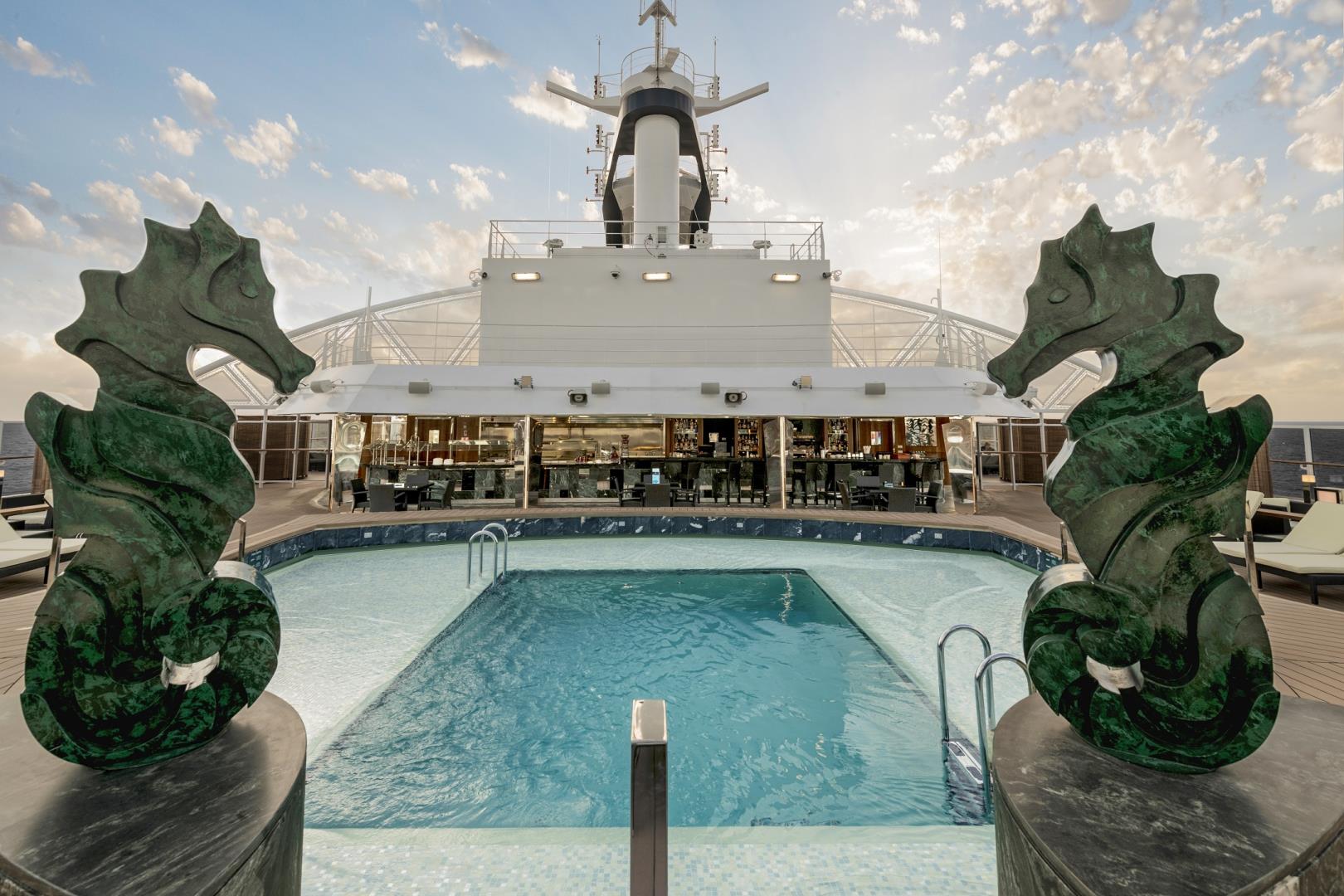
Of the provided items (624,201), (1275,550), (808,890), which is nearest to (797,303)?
(624,201)

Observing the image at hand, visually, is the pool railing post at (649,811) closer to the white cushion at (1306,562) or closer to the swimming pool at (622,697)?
the swimming pool at (622,697)

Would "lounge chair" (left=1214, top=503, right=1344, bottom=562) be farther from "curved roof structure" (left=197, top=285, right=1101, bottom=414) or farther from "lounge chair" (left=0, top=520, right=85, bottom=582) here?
"lounge chair" (left=0, top=520, right=85, bottom=582)

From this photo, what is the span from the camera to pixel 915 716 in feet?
10.7

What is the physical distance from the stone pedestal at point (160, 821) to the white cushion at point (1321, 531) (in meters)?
6.78

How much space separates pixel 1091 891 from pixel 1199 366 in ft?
4.39

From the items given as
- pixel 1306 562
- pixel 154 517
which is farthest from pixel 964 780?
pixel 1306 562

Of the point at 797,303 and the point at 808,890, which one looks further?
the point at 797,303

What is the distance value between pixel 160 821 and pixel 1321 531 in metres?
7.22

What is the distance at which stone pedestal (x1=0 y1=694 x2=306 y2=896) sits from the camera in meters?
1.01

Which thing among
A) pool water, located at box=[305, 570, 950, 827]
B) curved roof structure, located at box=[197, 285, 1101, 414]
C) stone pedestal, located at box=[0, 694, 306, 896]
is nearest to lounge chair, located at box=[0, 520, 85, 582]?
pool water, located at box=[305, 570, 950, 827]

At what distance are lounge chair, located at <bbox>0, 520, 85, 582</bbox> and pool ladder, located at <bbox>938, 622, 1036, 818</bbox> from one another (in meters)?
6.15

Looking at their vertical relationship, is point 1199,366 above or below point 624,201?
below

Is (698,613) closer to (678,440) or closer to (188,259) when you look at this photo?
(188,259)

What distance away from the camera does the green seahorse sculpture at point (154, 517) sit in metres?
1.34
